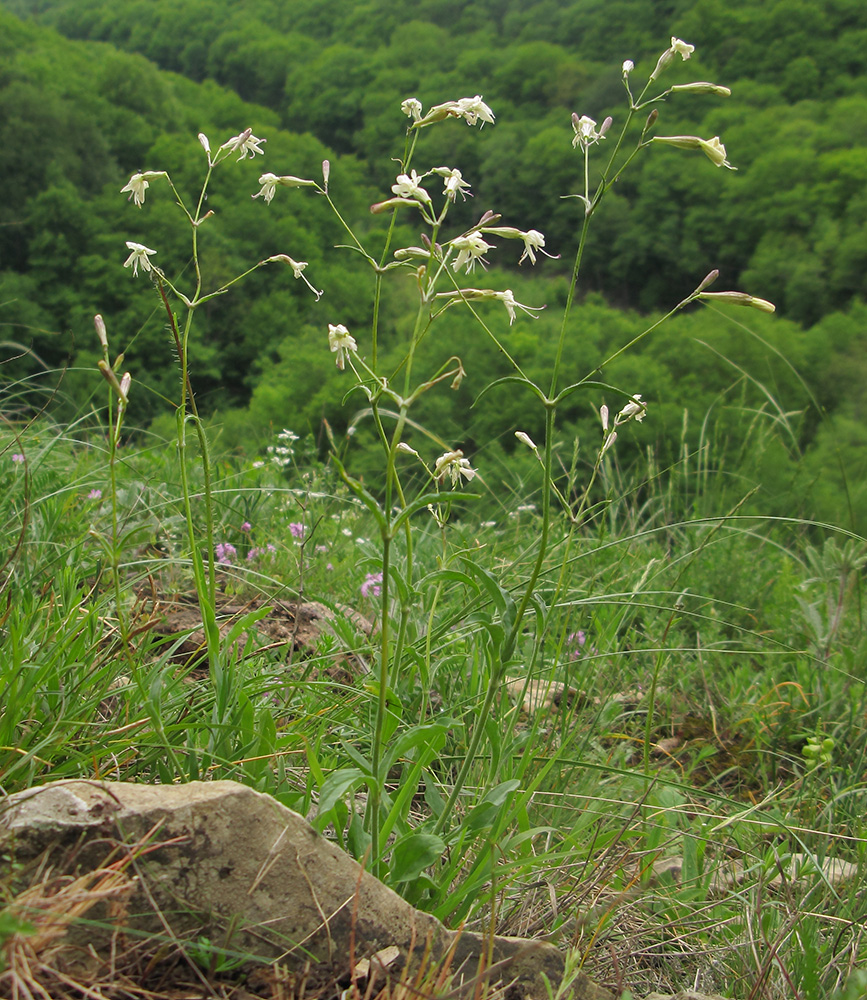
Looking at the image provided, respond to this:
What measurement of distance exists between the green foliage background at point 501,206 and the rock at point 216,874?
40.1 ft

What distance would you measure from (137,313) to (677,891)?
21271mm

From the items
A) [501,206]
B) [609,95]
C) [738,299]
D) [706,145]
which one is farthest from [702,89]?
[609,95]

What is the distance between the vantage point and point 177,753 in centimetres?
129

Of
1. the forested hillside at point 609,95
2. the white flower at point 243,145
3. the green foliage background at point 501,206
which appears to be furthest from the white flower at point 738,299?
the forested hillside at point 609,95

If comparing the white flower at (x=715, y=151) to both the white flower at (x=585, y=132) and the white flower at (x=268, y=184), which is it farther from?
the white flower at (x=268, y=184)

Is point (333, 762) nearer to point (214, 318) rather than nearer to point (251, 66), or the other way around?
point (214, 318)

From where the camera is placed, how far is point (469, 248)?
1.11 metres

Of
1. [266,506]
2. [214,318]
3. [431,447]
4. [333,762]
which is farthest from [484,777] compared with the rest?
[214,318]

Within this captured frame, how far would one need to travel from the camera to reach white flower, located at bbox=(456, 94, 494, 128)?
1.15 m

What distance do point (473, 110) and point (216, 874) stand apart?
1.22 m

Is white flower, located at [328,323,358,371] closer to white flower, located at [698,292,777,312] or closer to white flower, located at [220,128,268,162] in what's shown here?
white flower, located at [220,128,268,162]

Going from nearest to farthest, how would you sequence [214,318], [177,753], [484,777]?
[177,753], [484,777], [214,318]

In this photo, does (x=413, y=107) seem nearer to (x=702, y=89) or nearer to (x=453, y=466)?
(x=702, y=89)

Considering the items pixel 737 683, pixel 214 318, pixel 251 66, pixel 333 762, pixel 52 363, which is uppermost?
pixel 251 66
